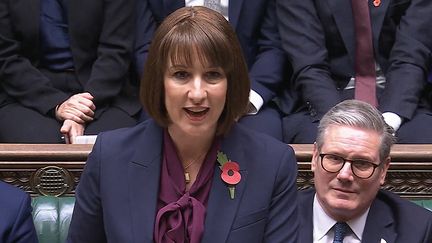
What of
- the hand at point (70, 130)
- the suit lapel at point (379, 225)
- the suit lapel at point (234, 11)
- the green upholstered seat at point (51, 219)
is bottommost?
the green upholstered seat at point (51, 219)

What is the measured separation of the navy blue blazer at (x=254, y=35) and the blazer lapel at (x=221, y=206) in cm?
106

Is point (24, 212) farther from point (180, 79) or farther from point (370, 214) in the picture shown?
point (370, 214)

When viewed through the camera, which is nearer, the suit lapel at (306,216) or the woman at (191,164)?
the woman at (191,164)

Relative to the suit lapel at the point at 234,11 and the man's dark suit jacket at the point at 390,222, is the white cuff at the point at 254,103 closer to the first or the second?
the suit lapel at the point at 234,11

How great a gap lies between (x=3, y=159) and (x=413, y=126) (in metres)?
1.27

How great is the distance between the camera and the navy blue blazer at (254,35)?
288 cm

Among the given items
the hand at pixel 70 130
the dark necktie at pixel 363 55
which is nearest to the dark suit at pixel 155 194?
the hand at pixel 70 130

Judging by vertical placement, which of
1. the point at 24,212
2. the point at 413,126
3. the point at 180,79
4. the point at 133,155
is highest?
the point at 180,79

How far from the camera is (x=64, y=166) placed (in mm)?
2418

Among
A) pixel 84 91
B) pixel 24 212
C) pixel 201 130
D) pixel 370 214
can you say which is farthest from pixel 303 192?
pixel 84 91

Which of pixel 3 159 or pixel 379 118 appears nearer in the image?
pixel 379 118

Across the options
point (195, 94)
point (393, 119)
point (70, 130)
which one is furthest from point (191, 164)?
point (393, 119)

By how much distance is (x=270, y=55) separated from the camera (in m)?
2.92

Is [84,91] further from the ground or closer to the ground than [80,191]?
closer to the ground
